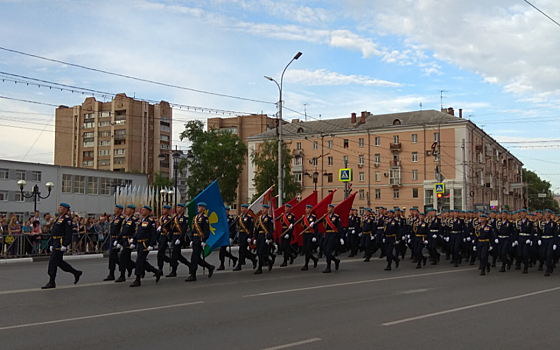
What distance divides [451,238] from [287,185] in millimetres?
44685

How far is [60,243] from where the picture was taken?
1217 cm

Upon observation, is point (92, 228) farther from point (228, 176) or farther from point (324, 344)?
point (228, 176)

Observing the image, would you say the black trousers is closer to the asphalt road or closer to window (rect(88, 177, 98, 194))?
the asphalt road

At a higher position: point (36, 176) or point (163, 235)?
point (36, 176)

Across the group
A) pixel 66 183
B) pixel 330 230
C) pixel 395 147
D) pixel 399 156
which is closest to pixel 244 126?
pixel 395 147

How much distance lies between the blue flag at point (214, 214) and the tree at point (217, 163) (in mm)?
48437

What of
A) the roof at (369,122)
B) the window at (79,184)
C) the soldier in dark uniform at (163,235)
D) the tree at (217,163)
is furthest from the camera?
the roof at (369,122)

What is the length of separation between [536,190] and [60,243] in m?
131

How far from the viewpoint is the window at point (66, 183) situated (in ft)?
167

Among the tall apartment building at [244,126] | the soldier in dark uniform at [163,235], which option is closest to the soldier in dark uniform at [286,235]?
the soldier in dark uniform at [163,235]

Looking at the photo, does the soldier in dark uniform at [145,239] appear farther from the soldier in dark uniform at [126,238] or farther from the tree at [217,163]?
the tree at [217,163]

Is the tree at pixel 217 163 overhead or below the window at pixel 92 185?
overhead

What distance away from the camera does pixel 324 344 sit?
6.97m

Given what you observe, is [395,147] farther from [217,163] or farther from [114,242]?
[114,242]
